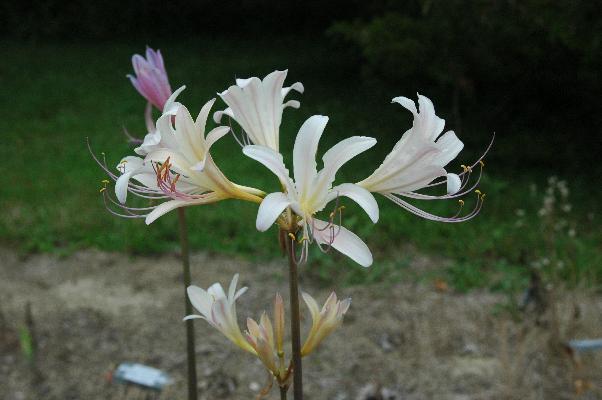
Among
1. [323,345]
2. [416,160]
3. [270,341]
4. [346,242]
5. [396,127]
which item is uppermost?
[396,127]

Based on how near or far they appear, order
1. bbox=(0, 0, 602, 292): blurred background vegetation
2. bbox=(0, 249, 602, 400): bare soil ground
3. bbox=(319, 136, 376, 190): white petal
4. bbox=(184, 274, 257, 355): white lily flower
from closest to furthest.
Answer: bbox=(319, 136, 376, 190): white petal
bbox=(184, 274, 257, 355): white lily flower
bbox=(0, 249, 602, 400): bare soil ground
bbox=(0, 0, 602, 292): blurred background vegetation

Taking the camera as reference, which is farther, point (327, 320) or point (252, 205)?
point (252, 205)

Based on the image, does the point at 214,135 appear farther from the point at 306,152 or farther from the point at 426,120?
the point at 426,120

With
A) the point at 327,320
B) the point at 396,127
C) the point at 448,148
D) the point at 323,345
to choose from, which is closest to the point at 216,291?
the point at 327,320

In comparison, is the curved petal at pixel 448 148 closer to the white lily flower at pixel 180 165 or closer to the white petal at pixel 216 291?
the white lily flower at pixel 180 165

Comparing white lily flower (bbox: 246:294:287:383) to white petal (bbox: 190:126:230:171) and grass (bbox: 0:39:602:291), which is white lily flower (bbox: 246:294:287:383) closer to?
white petal (bbox: 190:126:230:171)

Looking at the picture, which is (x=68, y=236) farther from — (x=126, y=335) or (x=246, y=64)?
(x=246, y=64)

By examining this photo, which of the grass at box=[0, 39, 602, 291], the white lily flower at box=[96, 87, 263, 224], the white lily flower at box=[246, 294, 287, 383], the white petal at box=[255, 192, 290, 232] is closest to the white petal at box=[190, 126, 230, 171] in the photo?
the white lily flower at box=[96, 87, 263, 224]
